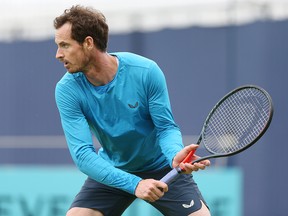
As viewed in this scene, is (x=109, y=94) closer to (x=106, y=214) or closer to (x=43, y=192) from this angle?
(x=106, y=214)

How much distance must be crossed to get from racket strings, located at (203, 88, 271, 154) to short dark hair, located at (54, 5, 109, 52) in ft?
2.70

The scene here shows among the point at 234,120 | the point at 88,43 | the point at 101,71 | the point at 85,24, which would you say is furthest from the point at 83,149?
the point at 234,120

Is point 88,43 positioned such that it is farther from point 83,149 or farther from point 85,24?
point 83,149

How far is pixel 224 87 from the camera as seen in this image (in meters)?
8.41

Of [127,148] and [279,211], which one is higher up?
[127,148]

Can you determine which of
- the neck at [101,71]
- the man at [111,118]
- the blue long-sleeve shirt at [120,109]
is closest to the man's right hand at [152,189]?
the man at [111,118]

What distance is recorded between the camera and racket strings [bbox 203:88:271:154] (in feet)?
17.1

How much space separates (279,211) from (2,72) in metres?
3.51

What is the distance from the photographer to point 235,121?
5383 mm

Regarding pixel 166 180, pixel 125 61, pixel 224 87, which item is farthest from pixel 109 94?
pixel 224 87

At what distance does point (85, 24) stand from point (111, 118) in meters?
0.58

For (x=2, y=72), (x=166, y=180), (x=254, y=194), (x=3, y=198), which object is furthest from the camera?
(x=2, y=72)

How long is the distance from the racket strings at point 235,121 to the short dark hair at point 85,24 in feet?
2.70

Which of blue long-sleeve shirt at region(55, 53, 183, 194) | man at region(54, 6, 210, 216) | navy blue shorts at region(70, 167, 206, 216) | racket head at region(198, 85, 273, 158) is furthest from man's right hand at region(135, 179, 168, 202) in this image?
racket head at region(198, 85, 273, 158)
